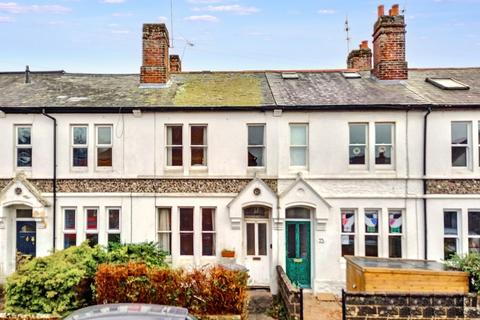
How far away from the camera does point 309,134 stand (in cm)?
1426

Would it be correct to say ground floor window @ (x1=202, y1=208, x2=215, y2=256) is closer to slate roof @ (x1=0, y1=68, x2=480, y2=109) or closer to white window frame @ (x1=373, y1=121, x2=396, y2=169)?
slate roof @ (x1=0, y1=68, x2=480, y2=109)

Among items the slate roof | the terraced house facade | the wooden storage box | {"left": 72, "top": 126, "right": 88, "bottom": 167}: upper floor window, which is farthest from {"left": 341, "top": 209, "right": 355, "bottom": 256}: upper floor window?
{"left": 72, "top": 126, "right": 88, "bottom": 167}: upper floor window

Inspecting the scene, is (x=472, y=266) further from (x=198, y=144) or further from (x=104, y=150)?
(x=104, y=150)

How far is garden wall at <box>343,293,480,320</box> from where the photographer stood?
32.1ft

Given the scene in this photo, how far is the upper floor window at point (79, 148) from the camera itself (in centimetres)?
1454

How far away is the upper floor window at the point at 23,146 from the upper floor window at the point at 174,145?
541 cm

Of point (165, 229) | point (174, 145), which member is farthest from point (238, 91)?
point (165, 229)

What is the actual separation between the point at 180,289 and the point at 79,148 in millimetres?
7717

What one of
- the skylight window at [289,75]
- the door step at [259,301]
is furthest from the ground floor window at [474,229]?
the skylight window at [289,75]

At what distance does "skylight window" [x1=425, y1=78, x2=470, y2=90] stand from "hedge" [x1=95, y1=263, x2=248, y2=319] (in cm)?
1178

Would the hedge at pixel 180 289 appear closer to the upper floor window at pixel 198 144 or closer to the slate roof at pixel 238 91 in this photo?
the upper floor window at pixel 198 144

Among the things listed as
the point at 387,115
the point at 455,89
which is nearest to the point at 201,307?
the point at 387,115

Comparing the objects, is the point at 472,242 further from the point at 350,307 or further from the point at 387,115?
the point at 350,307

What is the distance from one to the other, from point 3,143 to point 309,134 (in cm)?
1190
